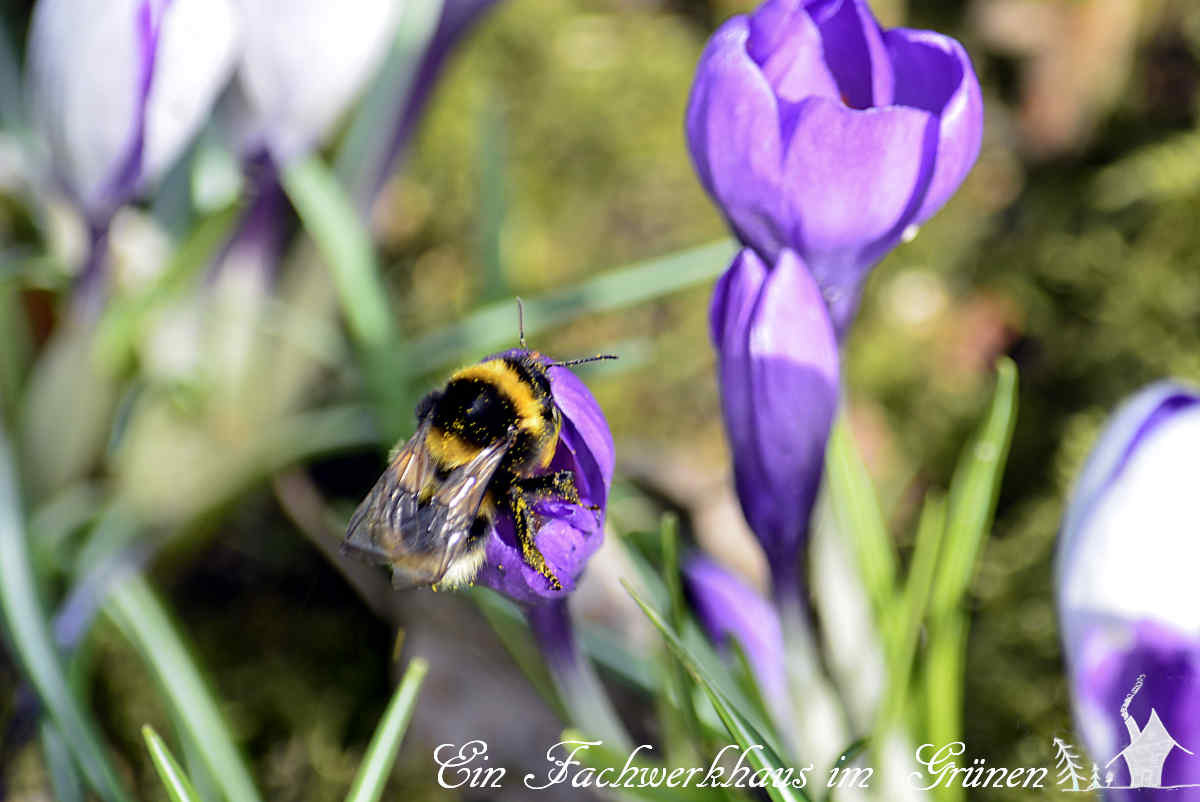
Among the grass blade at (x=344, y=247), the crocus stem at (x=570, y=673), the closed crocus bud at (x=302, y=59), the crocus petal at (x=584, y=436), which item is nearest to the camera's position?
the crocus petal at (x=584, y=436)

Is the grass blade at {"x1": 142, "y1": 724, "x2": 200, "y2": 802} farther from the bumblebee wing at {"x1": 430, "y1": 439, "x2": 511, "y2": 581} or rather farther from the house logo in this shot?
the house logo

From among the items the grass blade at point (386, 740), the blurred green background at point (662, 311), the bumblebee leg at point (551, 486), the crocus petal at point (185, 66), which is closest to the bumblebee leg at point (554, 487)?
the bumblebee leg at point (551, 486)

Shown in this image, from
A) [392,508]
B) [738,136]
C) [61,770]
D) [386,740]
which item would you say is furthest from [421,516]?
[61,770]

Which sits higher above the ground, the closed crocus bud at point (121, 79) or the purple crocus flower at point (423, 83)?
the closed crocus bud at point (121, 79)

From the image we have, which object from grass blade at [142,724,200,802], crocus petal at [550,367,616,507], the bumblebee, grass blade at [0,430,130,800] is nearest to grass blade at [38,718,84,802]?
grass blade at [0,430,130,800]

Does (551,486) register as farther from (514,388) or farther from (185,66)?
(185,66)

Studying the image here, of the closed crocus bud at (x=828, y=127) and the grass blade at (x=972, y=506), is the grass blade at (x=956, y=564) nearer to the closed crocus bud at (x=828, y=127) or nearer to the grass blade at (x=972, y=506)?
the grass blade at (x=972, y=506)

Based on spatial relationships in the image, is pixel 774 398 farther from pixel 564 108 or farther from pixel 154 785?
pixel 564 108
